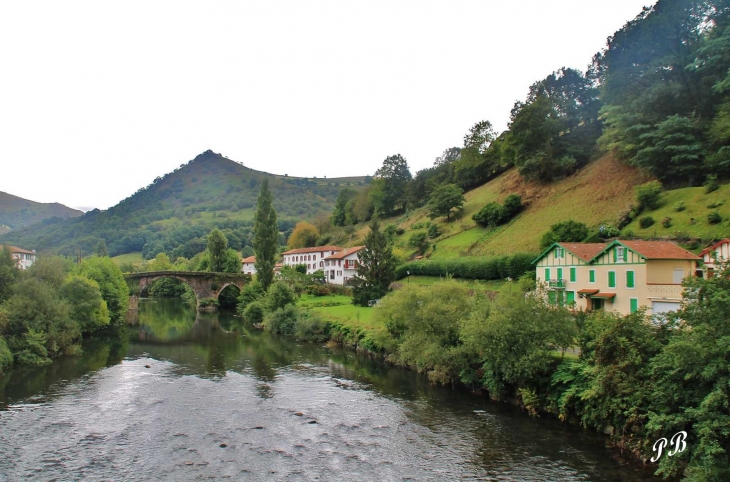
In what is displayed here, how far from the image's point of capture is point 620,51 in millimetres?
57125

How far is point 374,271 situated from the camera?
53.9 meters

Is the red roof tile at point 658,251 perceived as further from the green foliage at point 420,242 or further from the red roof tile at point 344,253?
the red roof tile at point 344,253

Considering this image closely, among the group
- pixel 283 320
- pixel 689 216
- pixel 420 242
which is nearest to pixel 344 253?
pixel 420 242

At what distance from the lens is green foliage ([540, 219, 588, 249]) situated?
44156 millimetres

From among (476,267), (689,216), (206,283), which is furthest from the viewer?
(206,283)

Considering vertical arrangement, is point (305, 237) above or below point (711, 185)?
below

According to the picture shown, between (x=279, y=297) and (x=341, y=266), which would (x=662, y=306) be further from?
(x=341, y=266)

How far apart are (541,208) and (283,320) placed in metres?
34.9

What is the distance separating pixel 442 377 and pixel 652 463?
12413mm

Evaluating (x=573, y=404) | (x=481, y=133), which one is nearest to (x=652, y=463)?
(x=573, y=404)

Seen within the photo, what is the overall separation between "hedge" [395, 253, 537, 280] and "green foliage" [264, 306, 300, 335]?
15917 mm

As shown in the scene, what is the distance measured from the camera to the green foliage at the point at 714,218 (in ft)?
121

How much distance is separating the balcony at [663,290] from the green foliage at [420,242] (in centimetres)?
3930

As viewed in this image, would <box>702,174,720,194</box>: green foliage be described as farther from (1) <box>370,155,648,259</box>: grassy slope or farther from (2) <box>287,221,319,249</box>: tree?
(2) <box>287,221,319,249</box>: tree
